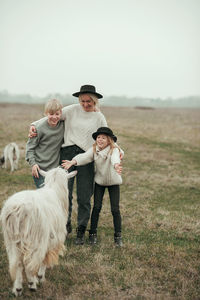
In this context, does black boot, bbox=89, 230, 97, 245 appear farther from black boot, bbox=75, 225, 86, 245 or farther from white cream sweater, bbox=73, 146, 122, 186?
white cream sweater, bbox=73, 146, 122, 186

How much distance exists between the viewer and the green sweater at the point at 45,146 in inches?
209

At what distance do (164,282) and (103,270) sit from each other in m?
0.91

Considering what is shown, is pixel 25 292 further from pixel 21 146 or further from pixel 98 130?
pixel 21 146

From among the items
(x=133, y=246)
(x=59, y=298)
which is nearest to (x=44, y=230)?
(x=59, y=298)

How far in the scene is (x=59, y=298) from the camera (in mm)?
3883

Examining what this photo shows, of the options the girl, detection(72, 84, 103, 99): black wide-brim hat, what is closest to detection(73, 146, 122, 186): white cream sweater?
the girl

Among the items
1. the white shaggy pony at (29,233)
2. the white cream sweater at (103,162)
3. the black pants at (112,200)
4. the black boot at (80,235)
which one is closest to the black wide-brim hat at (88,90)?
the white cream sweater at (103,162)

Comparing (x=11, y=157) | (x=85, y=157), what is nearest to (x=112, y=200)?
(x=85, y=157)

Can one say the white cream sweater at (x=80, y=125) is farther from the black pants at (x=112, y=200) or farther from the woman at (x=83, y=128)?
the black pants at (x=112, y=200)

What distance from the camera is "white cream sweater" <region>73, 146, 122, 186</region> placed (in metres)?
5.26

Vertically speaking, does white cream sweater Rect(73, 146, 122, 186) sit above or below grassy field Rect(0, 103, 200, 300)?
above

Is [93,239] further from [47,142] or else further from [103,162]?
[47,142]

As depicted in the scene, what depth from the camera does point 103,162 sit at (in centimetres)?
538

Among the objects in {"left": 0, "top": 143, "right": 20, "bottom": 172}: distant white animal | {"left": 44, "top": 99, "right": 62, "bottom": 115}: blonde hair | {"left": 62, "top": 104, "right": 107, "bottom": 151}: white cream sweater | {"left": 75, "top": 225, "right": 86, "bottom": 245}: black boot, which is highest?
{"left": 44, "top": 99, "right": 62, "bottom": 115}: blonde hair
